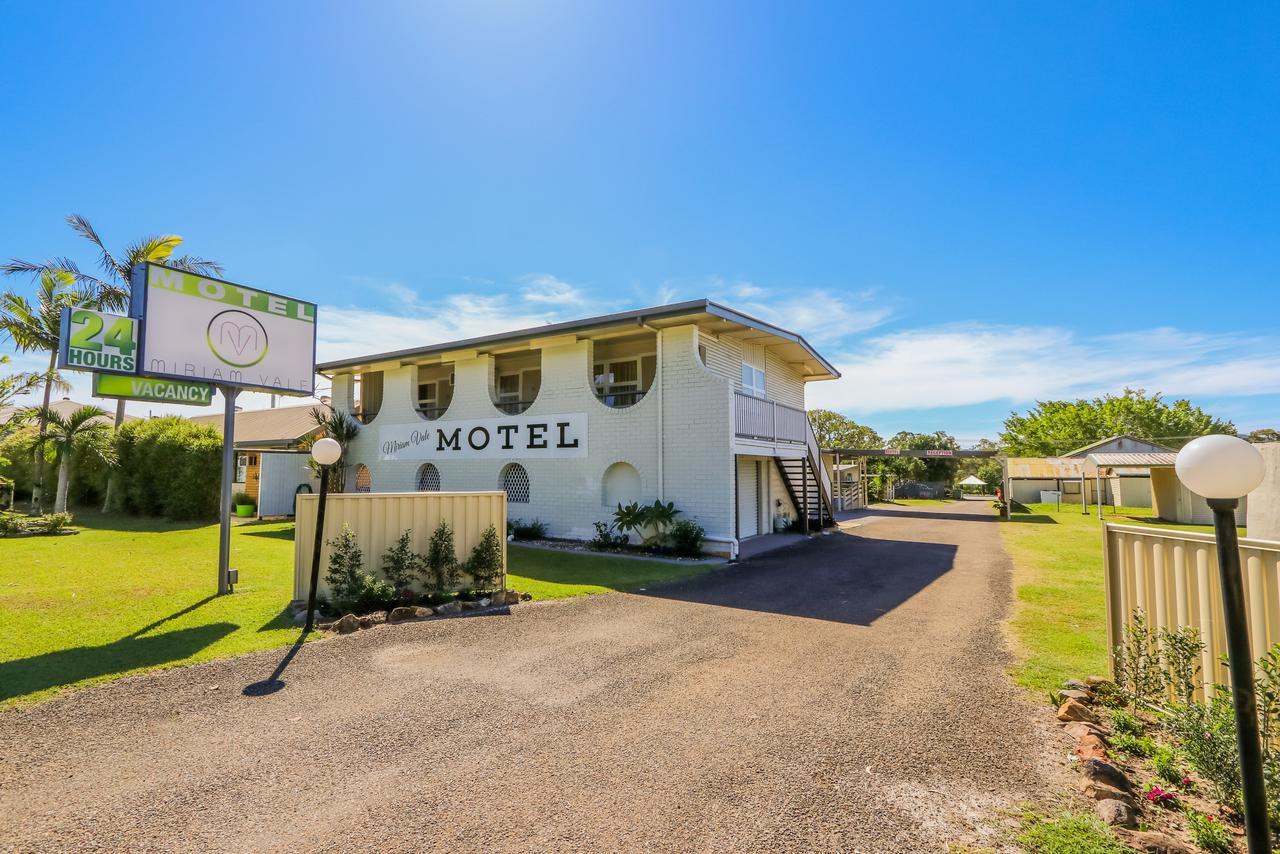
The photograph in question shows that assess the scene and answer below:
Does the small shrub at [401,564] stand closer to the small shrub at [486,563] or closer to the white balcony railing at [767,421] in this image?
the small shrub at [486,563]

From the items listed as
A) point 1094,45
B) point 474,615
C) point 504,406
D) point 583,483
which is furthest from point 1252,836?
point 504,406

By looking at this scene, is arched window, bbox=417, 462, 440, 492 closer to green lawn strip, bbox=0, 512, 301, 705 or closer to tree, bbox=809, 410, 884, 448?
green lawn strip, bbox=0, 512, 301, 705

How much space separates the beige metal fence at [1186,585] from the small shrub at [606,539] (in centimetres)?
1032

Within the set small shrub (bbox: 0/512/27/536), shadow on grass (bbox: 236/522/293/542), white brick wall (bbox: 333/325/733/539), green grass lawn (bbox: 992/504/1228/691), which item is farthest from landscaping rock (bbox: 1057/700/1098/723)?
small shrub (bbox: 0/512/27/536)

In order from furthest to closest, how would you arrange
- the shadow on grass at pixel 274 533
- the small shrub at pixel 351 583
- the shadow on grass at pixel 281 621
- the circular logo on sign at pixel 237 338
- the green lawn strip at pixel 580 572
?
the shadow on grass at pixel 274 533 < the green lawn strip at pixel 580 572 < the circular logo on sign at pixel 237 338 < the small shrub at pixel 351 583 < the shadow on grass at pixel 281 621

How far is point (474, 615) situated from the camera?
765cm

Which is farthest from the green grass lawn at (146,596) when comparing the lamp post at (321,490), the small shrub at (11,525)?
the small shrub at (11,525)

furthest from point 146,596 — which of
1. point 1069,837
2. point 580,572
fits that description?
point 1069,837

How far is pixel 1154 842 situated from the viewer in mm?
Answer: 2797

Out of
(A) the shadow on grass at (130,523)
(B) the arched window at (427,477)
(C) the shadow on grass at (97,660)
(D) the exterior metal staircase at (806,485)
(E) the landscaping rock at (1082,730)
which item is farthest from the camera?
(B) the arched window at (427,477)

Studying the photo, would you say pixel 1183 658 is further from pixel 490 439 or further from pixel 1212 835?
pixel 490 439

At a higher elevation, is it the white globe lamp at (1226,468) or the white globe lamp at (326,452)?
the white globe lamp at (326,452)

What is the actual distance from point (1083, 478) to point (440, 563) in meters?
29.8

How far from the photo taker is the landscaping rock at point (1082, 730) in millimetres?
4036
